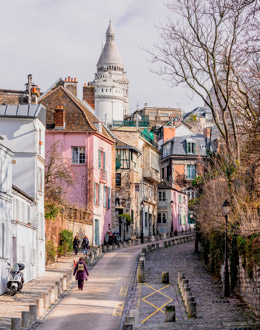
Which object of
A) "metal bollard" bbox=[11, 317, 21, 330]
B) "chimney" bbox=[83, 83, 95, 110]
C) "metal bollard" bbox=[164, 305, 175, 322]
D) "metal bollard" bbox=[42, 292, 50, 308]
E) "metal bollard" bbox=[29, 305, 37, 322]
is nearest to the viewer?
"metal bollard" bbox=[11, 317, 21, 330]

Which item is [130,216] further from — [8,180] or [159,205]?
[8,180]

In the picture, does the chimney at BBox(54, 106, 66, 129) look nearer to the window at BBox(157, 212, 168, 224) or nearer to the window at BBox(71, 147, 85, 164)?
the window at BBox(71, 147, 85, 164)

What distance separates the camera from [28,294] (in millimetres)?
29625

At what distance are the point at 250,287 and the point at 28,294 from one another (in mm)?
9700

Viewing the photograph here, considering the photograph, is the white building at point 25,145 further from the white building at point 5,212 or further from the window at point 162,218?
the window at point 162,218

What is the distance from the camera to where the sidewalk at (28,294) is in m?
24.6

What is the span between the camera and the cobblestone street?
22656mm

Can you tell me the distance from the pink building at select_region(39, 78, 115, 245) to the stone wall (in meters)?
27.4

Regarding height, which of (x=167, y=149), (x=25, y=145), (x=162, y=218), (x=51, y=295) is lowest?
(x=51, y=295)

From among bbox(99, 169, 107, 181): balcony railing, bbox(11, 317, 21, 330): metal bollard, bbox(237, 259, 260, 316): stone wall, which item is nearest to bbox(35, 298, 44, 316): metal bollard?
bbox(11, 317, 21, 330): metal bollard

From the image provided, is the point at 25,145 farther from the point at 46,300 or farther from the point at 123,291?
the point at 46,300

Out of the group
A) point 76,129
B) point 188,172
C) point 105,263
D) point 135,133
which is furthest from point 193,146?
point 105,263

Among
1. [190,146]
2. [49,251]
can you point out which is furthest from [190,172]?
[49,251]

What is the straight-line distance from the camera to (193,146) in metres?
96.6
